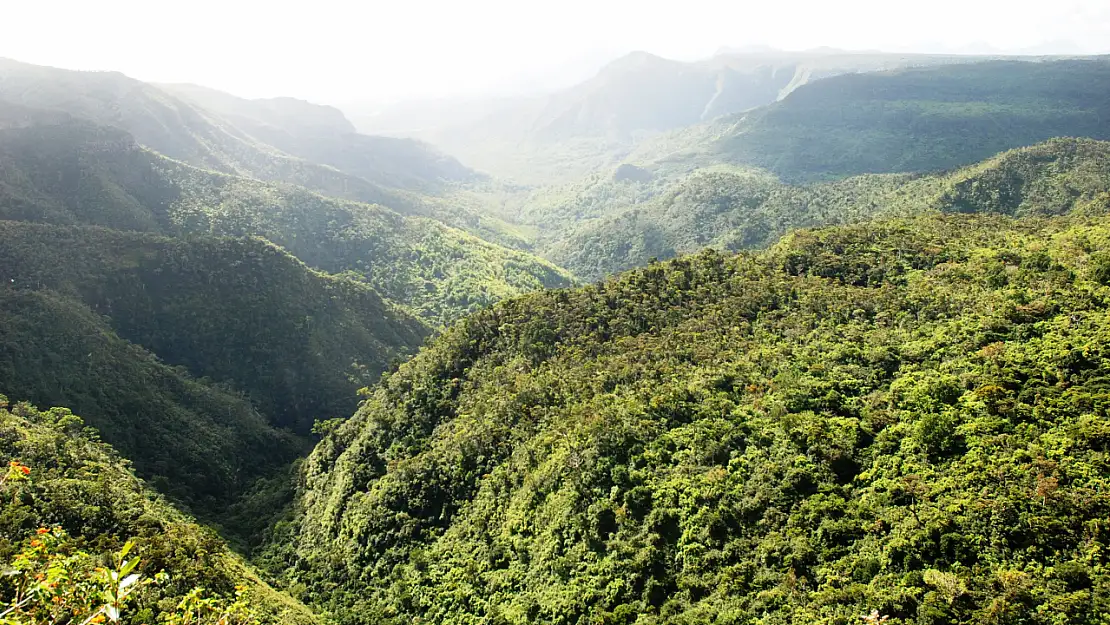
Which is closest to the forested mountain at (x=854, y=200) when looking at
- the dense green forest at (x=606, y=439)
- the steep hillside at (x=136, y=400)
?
the dense green forest at (x=606, y=439)

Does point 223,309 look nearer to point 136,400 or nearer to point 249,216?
point 136,400

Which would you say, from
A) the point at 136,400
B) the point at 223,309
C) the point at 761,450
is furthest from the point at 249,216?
the point at 761,450

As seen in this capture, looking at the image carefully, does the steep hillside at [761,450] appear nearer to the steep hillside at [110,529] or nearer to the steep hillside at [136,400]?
the steep hillside at [110,529]

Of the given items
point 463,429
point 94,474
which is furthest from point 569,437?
point 94,474

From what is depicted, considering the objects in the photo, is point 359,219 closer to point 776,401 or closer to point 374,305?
point 374,305

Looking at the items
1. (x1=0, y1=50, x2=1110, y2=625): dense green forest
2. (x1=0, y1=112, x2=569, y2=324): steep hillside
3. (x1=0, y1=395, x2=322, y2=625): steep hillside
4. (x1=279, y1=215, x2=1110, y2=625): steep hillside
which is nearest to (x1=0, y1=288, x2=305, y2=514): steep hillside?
(x1=0, y1=50, x2=1110, y2=625): dense green forest
